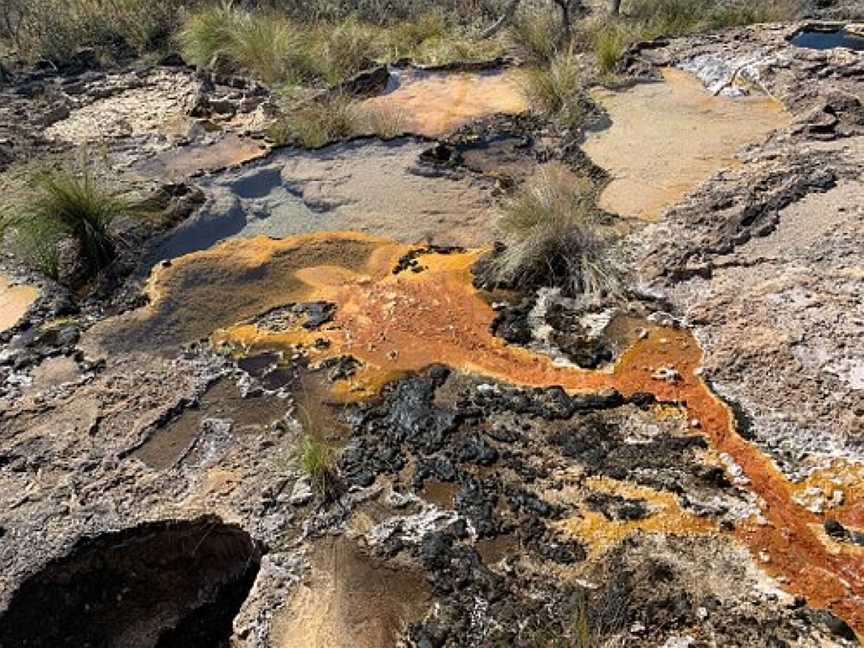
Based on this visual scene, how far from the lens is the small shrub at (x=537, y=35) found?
7082 millimetres

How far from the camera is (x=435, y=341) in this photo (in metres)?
3.55

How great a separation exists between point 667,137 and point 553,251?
196 cm

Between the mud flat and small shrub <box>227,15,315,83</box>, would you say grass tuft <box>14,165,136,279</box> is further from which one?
small shrub <box>227,15,315,83</box>

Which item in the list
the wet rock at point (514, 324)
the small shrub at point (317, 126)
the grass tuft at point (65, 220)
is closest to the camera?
the wet rock at point (514, 324)

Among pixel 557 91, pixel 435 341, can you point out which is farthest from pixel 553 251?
pixel 557 91

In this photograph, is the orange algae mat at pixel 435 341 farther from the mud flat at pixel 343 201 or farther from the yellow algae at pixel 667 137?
the yellow algae at pixel 667 137

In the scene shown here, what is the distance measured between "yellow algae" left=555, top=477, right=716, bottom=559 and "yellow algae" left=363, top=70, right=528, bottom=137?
388 cm

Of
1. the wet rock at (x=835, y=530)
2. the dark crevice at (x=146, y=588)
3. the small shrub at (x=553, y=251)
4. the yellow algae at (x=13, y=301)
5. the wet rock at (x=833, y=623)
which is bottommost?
the dark crevice at (x=146, y=588)

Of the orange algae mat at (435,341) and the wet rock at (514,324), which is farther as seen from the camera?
the wet rock at (514,324)

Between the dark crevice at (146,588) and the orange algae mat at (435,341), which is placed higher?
the orange algae mat at (435,341)

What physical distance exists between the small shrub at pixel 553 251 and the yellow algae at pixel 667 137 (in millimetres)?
619

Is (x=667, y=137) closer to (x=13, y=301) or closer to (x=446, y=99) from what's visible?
(x=446, y=99)

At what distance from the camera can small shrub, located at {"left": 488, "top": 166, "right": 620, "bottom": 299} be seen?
12.4 feet

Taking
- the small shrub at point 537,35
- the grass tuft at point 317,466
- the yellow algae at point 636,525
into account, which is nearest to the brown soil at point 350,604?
the grass tuft at point 317,466
